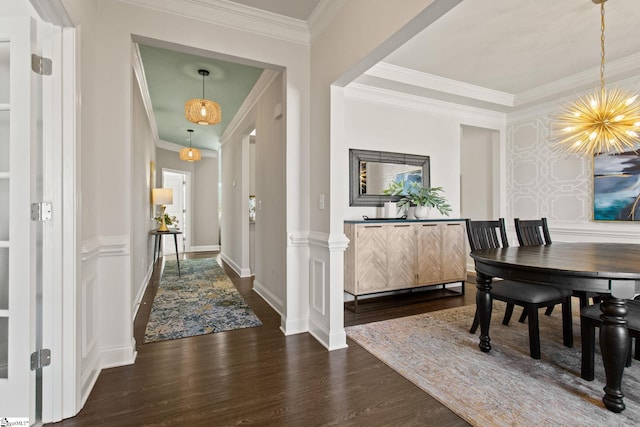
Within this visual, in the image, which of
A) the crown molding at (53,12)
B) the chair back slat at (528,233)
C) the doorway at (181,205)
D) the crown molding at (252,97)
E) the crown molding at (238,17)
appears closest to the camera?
the crown molding at (53,12)

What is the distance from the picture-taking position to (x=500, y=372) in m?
2.07

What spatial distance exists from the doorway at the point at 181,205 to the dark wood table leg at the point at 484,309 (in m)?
7.75

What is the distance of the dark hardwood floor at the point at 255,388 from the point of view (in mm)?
1619

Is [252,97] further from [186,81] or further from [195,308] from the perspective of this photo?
[195,308]

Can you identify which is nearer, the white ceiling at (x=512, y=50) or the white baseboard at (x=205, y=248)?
the white ceiling at (x=512, y=50)

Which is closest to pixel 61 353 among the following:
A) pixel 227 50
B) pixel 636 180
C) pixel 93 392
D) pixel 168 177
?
pixel 93 392

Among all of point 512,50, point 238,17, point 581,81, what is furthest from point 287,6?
point 581,81

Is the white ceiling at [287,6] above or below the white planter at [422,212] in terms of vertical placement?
above

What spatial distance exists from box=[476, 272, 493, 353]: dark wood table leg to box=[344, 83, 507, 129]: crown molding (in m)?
2.69

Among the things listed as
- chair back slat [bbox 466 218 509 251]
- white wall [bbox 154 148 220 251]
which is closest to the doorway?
white wall [bbox 154 148 220 251]

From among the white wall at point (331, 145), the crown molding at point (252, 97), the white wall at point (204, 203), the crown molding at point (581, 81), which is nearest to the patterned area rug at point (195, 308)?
the white wall at point (331, 145)

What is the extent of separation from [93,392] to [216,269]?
4.01m

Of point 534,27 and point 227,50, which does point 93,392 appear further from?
point 534,27

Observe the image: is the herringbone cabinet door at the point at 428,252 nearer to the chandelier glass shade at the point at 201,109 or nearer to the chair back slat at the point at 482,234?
the chair back slat at the point at 482,234
